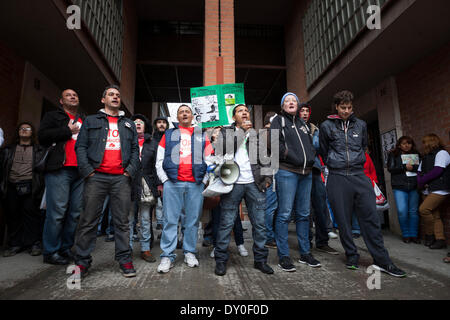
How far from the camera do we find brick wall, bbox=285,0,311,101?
7.08 metres

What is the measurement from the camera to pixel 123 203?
97.0 inches

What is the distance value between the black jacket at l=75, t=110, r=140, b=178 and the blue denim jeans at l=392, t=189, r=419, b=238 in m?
4.19

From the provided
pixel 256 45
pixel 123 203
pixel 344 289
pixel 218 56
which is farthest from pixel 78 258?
pixel 256 45

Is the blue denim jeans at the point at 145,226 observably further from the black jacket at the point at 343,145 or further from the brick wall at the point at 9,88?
the brick wall at the point at 9,88

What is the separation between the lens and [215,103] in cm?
404

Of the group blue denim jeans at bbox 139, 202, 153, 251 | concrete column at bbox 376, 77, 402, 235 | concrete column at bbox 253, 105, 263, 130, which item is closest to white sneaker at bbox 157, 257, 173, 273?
blue denim jeans at bbox 139, 202, 153, 251

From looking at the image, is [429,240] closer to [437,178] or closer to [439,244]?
[439,244]

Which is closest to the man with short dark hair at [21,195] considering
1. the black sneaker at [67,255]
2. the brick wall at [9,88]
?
the black sneaker at [67,255]

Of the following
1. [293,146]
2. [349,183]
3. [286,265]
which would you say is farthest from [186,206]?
[349,183]

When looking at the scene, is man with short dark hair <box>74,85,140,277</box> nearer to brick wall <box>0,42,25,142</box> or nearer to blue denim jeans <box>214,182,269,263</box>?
blue denim jeans <box>214,182,269,263</box>

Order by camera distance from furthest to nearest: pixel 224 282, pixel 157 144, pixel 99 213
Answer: pixel 157 144, pixel 99 213, pixel 224 282

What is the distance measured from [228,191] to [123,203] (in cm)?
102

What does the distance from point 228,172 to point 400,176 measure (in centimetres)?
331

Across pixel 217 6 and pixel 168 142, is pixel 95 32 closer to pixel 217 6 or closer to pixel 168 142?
pixel 217 6
